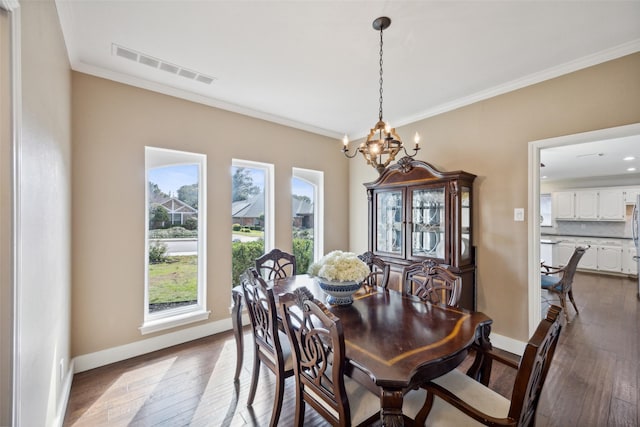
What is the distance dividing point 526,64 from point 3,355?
375cm

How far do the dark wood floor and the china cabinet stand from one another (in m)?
1.01

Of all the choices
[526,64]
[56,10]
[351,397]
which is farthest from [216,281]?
[526,64]

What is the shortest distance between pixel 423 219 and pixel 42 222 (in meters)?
3.28

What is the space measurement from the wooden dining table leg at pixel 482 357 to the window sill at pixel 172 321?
2686mm

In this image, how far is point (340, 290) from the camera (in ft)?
6.28

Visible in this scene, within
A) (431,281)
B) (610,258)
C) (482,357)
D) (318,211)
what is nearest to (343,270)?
(431,281)

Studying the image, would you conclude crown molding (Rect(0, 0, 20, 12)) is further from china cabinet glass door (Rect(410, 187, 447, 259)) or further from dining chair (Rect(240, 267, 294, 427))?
china cabinet glass door (Rect(410, 187, 447, 259))

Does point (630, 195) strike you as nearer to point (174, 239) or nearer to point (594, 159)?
point (594, 159)

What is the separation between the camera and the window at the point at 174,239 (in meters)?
2.93

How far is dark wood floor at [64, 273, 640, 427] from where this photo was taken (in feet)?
6.29

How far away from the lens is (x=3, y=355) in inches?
35.6

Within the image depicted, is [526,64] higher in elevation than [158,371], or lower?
higher

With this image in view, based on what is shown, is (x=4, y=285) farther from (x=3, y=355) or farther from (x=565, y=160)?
(x=565, y=160)

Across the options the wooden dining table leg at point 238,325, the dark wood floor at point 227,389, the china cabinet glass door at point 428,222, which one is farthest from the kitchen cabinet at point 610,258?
the wooden dining table leg at point 238,325
